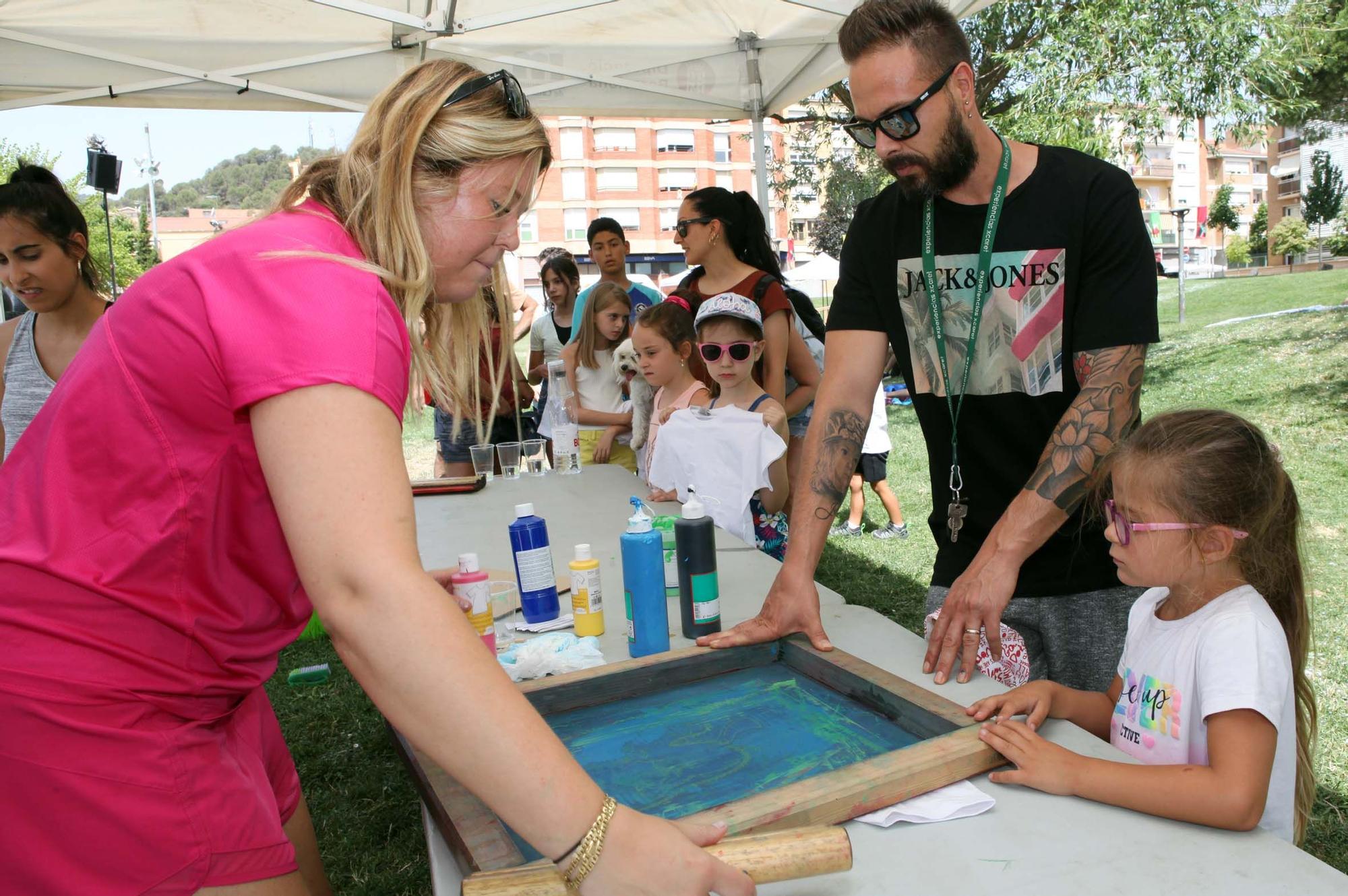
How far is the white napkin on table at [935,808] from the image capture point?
131 cm

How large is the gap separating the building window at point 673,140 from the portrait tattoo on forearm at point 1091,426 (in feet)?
173

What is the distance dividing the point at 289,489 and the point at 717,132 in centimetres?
5714

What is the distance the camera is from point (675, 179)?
5259 cm

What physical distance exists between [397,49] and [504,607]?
482cm

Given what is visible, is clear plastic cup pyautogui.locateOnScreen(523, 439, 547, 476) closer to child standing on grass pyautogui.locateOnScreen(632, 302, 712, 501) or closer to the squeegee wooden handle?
child standing on grass pyautogui.locateOnScreen(632, 302, 712, 501)

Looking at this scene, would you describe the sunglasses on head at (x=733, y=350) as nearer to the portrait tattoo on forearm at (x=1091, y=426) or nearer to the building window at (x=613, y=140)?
the portrait tattoo on forearm at (x=1091, y=426)

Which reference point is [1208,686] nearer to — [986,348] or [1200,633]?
[1200,633]

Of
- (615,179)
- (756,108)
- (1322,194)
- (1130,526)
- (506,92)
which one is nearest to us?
(506,92)

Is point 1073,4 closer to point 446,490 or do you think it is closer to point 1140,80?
point 1140,80

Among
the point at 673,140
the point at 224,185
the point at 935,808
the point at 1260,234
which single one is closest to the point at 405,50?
the point at 935,808

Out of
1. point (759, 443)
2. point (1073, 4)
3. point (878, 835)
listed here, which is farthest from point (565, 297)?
point (1073, 4)

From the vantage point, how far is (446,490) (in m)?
4.16

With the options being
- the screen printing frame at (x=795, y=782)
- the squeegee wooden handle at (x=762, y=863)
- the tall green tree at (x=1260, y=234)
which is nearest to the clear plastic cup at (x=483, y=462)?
the screen printing frame at (x=795, y=782)

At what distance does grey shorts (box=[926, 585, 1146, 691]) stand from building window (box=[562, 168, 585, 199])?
167ft
